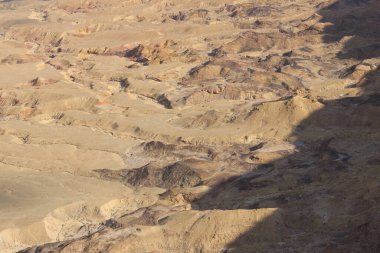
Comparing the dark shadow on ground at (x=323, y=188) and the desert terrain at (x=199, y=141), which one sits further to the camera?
the desert terrain at (x=199, y=141)

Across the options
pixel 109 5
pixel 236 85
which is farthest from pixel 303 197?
pixel 109 5

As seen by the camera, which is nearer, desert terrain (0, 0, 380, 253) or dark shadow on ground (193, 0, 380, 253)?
dark shadow on ground (193, 0, 380, 253)

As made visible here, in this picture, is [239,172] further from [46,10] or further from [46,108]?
[46,10]

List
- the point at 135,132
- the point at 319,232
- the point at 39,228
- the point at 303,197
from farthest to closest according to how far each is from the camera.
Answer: the point at 135,132 → the point at 39,228 → the point at 303,197 → the point at 319,232

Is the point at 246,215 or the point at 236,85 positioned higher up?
the point at 246,215
